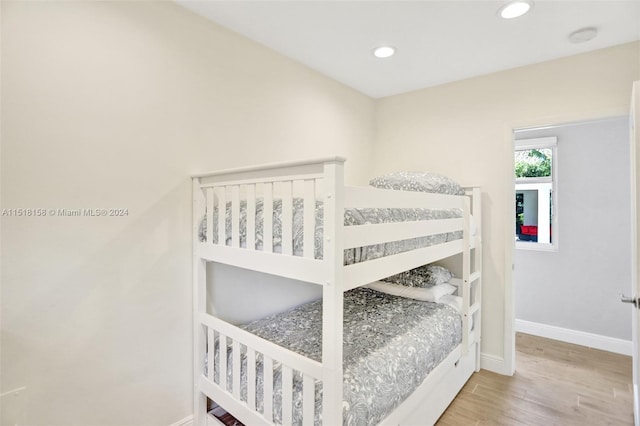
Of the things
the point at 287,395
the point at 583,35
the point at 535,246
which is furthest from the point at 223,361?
the point at 535,246

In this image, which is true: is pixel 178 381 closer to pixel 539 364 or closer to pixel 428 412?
pixel 428 412

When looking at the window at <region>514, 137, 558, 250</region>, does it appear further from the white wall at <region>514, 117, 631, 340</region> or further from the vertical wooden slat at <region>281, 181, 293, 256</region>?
the vertical wooden slat at <region>281, 181, 293, 256</region>

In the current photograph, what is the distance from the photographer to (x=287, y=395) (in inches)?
52.0

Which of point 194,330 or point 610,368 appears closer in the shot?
point 194,330

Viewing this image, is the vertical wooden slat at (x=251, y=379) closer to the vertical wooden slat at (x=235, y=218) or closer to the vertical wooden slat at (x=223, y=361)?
the vertical wooden slat at (x=223, y=361)

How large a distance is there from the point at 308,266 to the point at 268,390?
2.07ft

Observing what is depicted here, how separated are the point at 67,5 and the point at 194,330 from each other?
5.65 ft

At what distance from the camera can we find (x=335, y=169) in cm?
114

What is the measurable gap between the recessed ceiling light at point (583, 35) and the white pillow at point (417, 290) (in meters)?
1.95

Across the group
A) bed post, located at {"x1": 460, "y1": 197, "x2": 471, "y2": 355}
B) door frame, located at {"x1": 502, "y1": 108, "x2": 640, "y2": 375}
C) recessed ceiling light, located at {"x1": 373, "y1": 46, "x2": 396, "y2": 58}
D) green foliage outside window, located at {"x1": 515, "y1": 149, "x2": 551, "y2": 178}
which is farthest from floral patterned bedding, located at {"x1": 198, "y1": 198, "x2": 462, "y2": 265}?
green foliage outside window, located at {"x1": 515, "y1": 149, "x2": 551, "y2": 178}

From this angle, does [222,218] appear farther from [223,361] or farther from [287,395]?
[287,395]

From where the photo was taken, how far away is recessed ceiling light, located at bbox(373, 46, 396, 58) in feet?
7.37

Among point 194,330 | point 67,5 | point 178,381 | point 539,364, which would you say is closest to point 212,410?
point 178,381

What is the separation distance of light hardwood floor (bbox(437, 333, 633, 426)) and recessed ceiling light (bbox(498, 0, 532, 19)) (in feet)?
8.24
